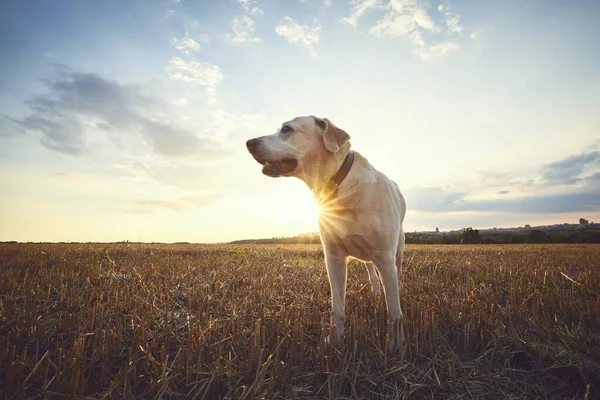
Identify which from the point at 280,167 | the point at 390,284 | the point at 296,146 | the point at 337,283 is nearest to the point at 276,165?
the point at 280,167

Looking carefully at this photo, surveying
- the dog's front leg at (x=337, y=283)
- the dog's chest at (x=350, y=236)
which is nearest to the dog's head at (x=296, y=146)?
the dog's chest at (x=350, y=236)

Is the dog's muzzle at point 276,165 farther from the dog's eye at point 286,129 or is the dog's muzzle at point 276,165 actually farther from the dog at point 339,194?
the dog's eye at point 286,129

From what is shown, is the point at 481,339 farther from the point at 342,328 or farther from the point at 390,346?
the point at 342,328

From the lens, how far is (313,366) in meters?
2.54

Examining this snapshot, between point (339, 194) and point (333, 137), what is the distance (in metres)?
0.73

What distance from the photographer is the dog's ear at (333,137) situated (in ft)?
12.6

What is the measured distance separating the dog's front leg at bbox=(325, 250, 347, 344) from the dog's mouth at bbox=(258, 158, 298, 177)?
115 cm

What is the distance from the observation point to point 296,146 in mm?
3982

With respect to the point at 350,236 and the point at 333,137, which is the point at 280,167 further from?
the point at 350,236

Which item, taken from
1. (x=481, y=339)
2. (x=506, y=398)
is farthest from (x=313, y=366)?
(x=481, y=339)

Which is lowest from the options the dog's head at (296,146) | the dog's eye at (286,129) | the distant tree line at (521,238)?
the distant tree line at (521,238)

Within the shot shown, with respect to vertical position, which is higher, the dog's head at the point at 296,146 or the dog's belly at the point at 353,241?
the dog's head at the point at 296,146

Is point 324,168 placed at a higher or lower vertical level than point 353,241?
higher

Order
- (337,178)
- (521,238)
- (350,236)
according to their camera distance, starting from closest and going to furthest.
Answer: (350,236), (337,178), (521,238)
